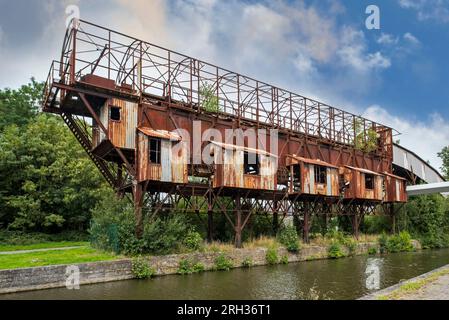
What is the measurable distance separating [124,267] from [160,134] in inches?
298

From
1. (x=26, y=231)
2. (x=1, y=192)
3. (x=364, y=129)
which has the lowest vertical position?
(x=26, y=231)

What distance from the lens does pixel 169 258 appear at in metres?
19.1

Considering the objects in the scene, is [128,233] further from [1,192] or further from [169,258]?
[1,192]

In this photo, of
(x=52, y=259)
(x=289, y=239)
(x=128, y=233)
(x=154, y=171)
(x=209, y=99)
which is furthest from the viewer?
(x=209, y=99)

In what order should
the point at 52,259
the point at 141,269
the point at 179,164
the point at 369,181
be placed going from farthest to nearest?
the point at 369,181
the point at 179,164
the point at 141,269
the point at 52,259

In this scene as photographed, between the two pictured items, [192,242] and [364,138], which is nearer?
[192,242]

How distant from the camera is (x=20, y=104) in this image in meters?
39.7

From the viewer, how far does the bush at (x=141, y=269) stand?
17.6 m

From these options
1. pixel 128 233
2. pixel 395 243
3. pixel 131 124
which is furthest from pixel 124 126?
pixel 395 243

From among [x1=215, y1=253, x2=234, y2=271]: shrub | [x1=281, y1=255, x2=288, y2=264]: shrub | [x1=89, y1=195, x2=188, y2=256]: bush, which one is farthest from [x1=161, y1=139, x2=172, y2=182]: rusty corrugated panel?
[x1=281, y1=255, x2=288, y2=264]: shrub

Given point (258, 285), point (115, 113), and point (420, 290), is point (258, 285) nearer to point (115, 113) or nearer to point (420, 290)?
point (420, 290)

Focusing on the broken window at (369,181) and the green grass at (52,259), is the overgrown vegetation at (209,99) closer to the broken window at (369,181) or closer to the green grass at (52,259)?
the green grass at (52,259)
